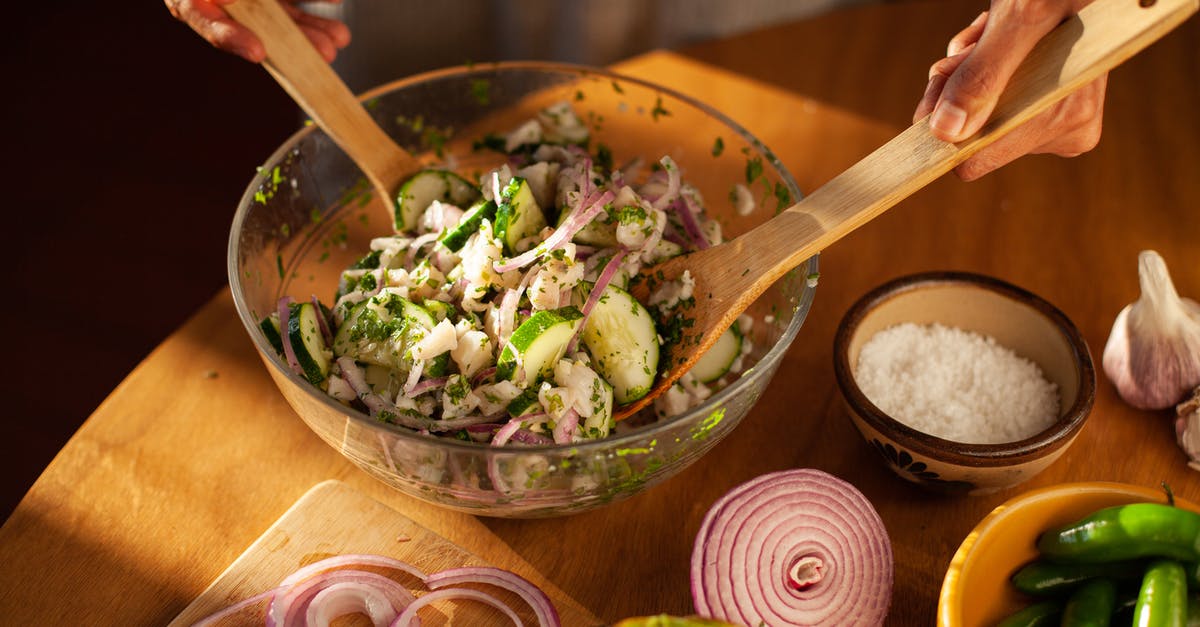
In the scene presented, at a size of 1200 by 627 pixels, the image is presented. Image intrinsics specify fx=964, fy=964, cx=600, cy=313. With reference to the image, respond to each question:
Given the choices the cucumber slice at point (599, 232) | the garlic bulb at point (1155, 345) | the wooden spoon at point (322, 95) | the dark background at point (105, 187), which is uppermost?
the dark background at point (105, 187)

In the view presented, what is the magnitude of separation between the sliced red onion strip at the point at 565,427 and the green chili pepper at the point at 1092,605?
67 centimetres

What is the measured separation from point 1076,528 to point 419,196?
3.65ft

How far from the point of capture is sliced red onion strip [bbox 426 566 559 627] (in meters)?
1.31

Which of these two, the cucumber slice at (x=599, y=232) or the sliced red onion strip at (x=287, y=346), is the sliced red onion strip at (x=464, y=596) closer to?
the sliced red onion strip at (x=287, y=346)

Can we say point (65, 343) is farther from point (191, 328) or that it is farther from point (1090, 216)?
point (1090, 216)

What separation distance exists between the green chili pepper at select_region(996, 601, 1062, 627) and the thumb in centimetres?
62

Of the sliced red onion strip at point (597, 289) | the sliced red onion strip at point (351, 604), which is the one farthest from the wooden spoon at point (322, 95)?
the sliced red onion strip at point (351, 604)

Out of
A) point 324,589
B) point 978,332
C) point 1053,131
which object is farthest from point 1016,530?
point 324,589

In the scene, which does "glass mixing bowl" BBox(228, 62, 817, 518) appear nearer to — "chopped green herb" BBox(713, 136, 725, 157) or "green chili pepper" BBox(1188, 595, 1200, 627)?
"chopped green herb" BBox(713, 136, 725, 157)

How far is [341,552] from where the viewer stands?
4.47ft

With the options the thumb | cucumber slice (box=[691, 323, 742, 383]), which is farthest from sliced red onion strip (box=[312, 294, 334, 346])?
the thumb

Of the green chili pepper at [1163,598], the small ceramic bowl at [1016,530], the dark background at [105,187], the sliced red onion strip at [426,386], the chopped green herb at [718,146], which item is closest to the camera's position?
the green chili pepper at [1163,598]

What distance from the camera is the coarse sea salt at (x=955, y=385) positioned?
57.8 inches

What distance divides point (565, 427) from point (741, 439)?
41 cm
